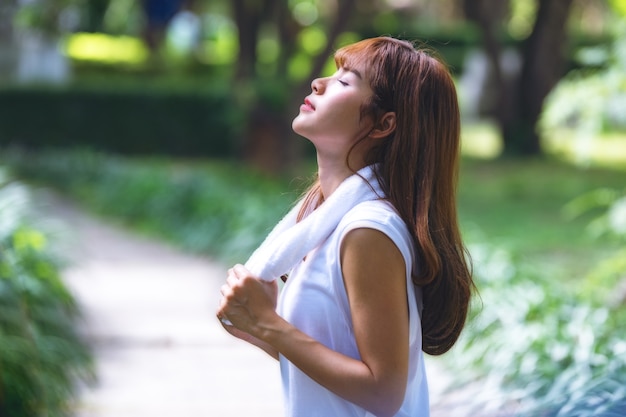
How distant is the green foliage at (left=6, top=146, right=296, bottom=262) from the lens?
966 centimetres

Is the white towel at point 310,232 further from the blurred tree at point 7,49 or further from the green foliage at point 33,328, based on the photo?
the blurred tree at point 7,49

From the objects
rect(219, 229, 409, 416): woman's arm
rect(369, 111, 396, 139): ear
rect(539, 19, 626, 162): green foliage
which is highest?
rect(369, 111, 396, 139): ear

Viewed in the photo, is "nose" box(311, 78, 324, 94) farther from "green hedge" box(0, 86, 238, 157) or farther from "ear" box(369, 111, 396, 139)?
"green hedge" box(0, 86, 238, 157)

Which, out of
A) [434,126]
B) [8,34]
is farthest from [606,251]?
[8,34]

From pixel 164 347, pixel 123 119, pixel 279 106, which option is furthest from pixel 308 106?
pixel 123 119

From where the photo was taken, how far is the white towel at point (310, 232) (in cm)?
219

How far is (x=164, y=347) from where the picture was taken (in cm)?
659

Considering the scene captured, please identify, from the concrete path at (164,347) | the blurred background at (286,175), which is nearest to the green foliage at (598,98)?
the blurred background at (286,175)

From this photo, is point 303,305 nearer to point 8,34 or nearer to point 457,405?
point 457,405

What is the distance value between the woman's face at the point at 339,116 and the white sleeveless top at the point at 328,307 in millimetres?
152

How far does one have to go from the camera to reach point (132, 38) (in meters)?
39.4

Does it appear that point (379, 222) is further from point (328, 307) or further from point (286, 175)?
point (286, 175)

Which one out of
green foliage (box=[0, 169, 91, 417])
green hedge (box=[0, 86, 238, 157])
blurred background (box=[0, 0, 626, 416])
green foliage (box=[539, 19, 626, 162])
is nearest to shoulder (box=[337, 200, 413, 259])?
blurred background (box=[0, 0, 626, 416])

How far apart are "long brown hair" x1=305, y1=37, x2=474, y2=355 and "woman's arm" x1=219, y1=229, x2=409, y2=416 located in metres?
0.13
